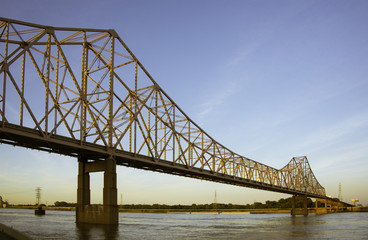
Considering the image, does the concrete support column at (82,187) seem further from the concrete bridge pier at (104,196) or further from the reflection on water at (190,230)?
the reflection on water at (190,230)

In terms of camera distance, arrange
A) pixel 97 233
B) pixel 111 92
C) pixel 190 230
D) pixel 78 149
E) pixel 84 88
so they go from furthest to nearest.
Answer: pixel 111 92, pixel 84 88, pixel 190 230, pixel 78 149, pixel 97 233

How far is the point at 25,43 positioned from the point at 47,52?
310 centimetres

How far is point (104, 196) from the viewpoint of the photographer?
44812 millimetres

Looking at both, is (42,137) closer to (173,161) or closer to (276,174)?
(173,161)

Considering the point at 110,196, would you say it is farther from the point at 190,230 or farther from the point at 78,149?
the point at 190,230

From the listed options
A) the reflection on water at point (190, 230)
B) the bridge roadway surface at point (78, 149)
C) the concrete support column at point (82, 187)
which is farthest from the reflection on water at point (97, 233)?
the bridge roadway surface at point (78, 149)

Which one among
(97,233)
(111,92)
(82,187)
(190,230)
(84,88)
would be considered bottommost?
(190,230)

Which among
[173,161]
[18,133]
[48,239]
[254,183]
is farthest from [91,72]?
[254,183]

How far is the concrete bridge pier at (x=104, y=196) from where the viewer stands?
146ft

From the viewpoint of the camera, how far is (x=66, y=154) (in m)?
47.8

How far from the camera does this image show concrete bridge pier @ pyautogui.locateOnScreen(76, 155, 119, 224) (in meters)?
44.6

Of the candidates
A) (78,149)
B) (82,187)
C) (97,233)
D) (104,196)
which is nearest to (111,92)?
(78,149)

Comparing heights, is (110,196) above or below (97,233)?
above

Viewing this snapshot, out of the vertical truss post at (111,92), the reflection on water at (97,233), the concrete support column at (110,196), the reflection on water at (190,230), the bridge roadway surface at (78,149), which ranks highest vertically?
the vertical truss post at (111,92)
